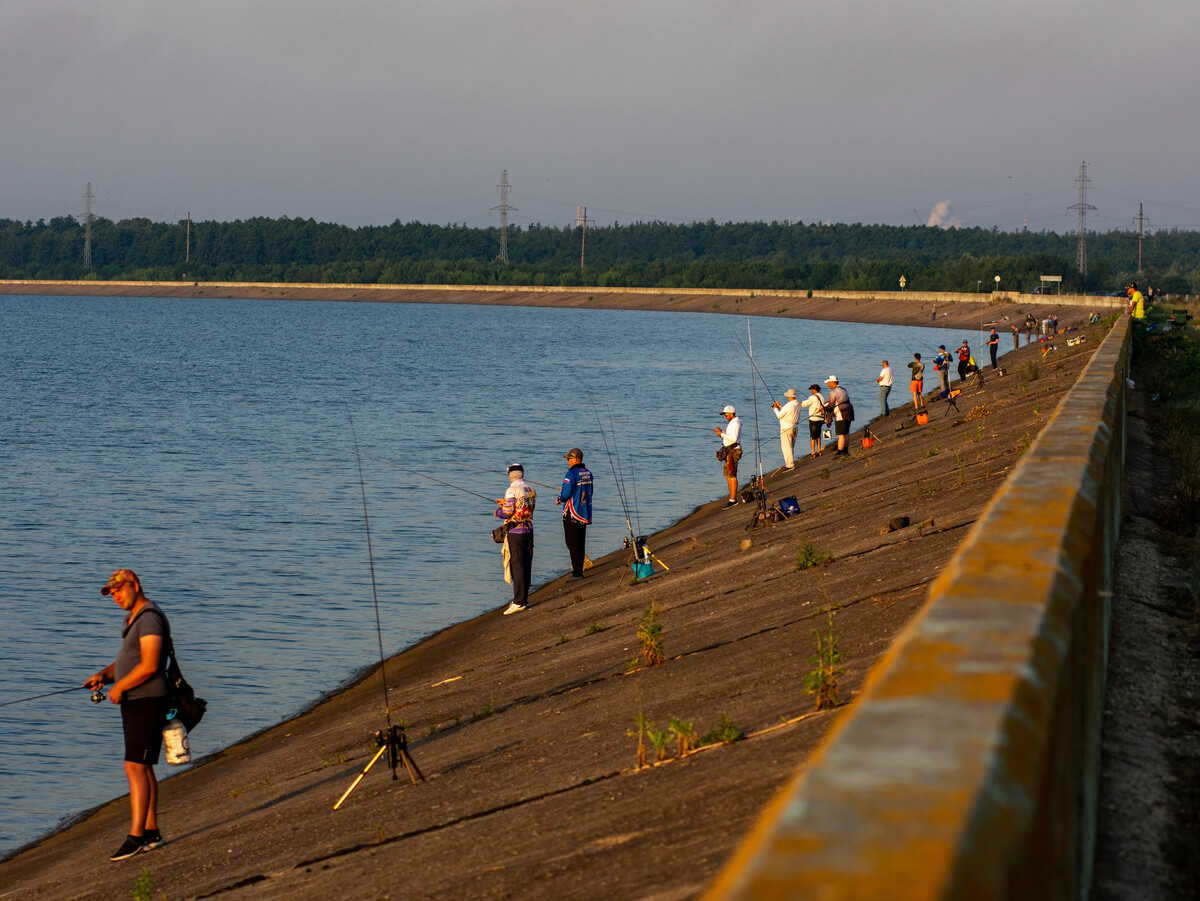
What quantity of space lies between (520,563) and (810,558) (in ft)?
17.8

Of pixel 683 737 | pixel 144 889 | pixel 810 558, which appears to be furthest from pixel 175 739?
pixel 810 558

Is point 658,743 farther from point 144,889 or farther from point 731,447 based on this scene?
point 731,447

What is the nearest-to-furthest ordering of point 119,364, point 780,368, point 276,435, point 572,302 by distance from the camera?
point 276,435 → point 780,368 → point 119,364 → point 572,302

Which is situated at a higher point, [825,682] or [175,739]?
[825,682]

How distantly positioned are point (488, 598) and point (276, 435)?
2488 cm

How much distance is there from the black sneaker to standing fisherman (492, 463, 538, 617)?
7.46 m

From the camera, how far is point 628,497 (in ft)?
103

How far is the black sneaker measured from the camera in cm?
977

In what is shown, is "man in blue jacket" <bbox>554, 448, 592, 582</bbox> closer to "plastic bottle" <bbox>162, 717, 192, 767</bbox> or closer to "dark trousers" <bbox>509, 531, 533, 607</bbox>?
"dark trousers" <bbox>509, 531, 533, 607</bbox>

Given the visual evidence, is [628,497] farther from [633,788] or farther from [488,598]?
[633,788]

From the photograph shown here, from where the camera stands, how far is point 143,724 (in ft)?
29.9

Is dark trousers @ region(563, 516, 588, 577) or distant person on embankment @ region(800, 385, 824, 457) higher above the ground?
distant person on embankment @ region(800, 385, 824, 457)

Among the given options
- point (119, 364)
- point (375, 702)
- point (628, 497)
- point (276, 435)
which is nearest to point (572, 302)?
point (119, 364)

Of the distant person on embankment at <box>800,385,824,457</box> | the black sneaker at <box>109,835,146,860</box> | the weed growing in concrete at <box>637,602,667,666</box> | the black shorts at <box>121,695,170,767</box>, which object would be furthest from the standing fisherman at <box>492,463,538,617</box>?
the distant person on embankment at <box>800,385,824,457</box>
